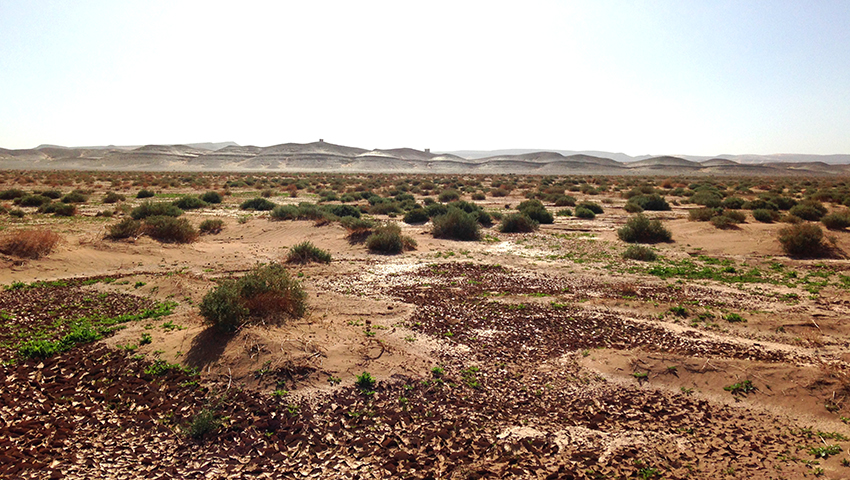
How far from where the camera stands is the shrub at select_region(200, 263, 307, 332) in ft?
22.3

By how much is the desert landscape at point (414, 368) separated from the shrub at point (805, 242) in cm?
90

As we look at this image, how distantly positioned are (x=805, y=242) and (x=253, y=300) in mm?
16116

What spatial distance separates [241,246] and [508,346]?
11451 mm

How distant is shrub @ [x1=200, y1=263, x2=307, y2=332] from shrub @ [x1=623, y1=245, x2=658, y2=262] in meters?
11.0

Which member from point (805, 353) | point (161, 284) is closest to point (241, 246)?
point (161, 284)

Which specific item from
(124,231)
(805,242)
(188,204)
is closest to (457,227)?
(805,242)

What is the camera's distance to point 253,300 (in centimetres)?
751

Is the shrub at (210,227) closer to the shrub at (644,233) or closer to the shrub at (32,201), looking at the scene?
the shrub at (32,201)

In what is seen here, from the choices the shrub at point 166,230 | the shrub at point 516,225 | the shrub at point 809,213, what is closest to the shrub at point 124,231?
the shrub at point 166,230

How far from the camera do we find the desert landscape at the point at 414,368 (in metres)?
4.80

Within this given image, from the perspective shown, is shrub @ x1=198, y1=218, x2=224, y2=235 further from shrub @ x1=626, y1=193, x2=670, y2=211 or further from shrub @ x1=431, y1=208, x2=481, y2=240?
shrub @ x1=626, y1=193, x2=670, y2=211

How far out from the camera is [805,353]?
718 centimetres

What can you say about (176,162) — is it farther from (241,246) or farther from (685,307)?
(685,307)

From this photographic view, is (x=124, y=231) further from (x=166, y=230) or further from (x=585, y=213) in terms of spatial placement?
(x=585, y=213)
